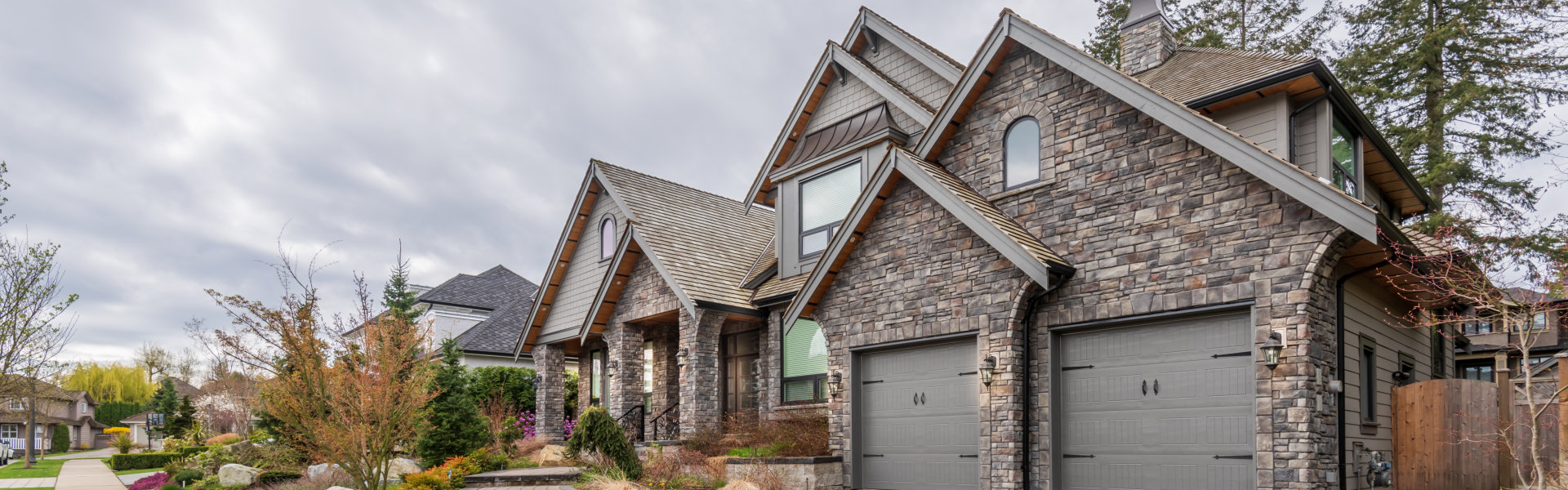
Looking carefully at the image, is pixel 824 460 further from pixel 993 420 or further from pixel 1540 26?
pixel 1540 26

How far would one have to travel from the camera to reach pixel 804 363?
16250mm

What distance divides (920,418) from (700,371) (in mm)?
5623

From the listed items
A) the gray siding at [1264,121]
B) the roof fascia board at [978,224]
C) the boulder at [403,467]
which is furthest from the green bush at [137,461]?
the gray siding at [1264,121]

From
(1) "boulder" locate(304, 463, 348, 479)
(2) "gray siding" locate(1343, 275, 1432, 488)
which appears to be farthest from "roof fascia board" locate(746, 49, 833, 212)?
(2) "gray siding" locate(1343, 275, 1432, 488)

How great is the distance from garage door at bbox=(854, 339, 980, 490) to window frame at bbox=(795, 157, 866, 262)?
367 centimetres

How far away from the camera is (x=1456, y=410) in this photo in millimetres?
10875

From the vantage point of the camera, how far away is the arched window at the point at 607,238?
21.2 m

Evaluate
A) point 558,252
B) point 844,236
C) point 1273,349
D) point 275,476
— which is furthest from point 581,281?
point 1273,349

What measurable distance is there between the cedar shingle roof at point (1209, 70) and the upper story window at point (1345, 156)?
1.12 meters

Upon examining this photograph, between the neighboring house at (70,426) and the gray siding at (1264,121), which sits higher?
the gray siding at (1264,121)

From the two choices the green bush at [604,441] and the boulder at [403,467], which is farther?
the boulder at [403,467]

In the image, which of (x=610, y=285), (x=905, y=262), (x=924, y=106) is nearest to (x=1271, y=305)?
(x=905, y=262)

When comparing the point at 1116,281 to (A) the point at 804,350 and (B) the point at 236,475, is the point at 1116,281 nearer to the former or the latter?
(A) the point at 804,350

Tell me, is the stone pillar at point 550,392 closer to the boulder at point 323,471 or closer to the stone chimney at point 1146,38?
the boulder at point 323,471
